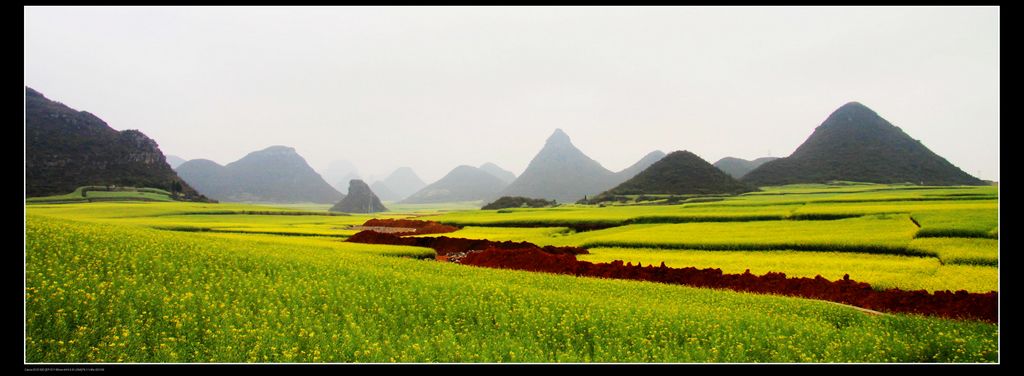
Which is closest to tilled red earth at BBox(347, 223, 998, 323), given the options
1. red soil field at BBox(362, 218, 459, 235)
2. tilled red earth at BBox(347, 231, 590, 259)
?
tilled red earth at BBox(347, 231, 590, 259)

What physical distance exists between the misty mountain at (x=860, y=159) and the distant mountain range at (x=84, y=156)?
555 feet

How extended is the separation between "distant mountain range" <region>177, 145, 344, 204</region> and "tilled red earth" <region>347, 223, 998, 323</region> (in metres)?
145

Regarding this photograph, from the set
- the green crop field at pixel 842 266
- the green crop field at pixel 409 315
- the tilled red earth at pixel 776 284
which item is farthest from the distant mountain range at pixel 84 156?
the green crop field at pixel 842 266

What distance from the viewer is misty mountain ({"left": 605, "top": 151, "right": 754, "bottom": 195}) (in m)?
124

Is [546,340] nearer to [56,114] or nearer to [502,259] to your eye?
[502,259]

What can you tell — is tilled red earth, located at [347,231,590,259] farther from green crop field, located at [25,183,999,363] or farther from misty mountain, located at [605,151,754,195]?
misty mountain, located at [605,151,754,195]

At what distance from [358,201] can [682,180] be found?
12179cm

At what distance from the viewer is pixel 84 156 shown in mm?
93188

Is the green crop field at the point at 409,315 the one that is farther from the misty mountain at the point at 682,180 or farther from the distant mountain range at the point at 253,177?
the distant mountain range at the point at 253,177

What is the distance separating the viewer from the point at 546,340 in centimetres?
966

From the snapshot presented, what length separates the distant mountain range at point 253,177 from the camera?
14730cm

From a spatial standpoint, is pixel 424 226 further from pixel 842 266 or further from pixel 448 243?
pixel 842 266
